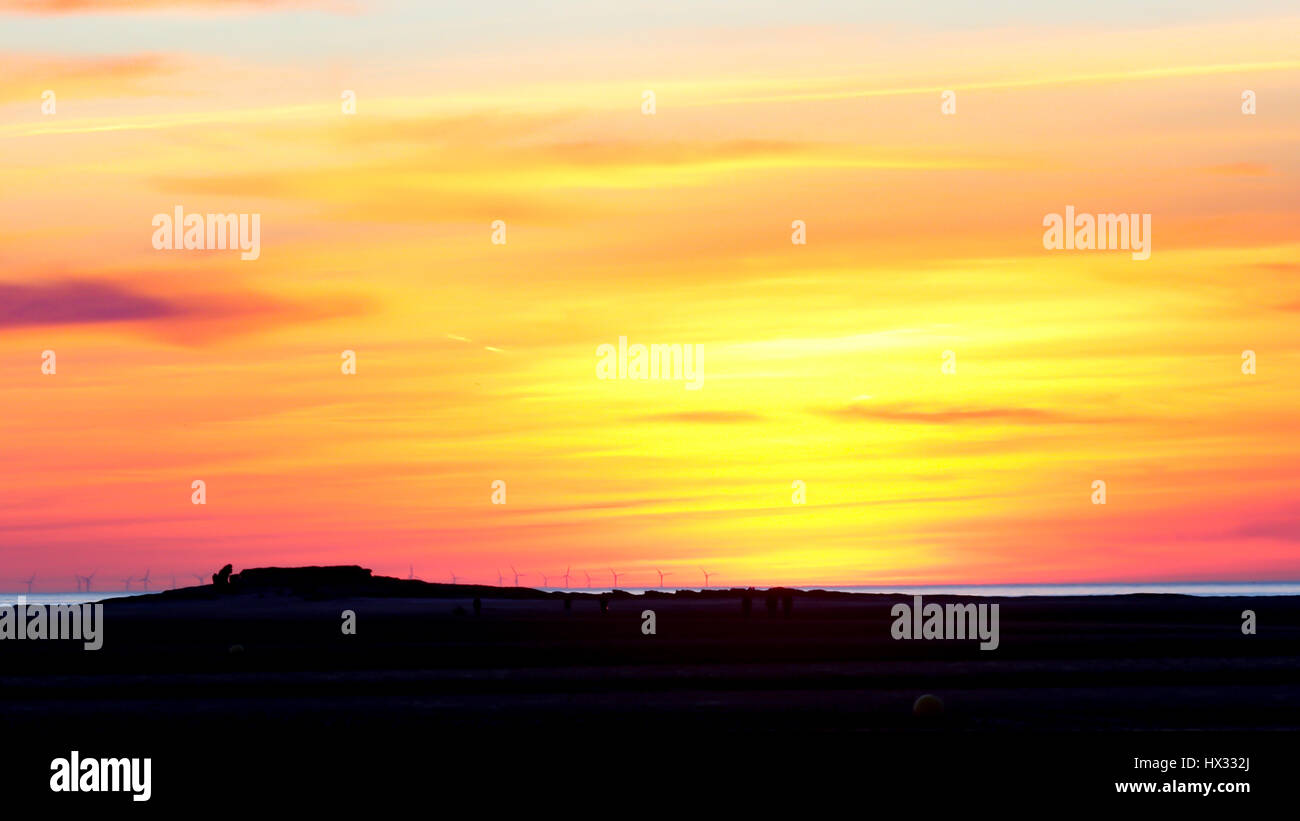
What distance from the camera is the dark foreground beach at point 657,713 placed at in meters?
36.0

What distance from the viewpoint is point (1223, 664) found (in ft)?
235

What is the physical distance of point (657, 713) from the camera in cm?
4959

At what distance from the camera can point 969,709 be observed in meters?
50.3

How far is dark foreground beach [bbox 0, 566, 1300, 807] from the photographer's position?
36.0 meters

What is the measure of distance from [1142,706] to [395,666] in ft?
114

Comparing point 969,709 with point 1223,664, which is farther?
point 1223,664
